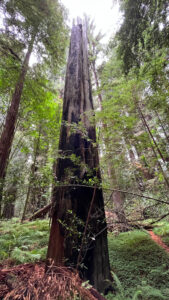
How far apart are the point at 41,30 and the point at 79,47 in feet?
6.31

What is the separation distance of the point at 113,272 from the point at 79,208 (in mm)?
939

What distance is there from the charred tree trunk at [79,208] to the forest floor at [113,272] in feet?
0.68

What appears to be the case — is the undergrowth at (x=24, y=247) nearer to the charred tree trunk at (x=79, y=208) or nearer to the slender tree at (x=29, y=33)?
the charred tree trunk at (x=79, y=208)

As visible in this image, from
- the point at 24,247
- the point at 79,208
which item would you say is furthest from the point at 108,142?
the point at 24,247

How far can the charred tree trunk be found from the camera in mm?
1618

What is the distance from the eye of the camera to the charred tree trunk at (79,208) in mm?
1618

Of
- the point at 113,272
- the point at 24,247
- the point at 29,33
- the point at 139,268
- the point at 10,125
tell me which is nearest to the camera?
the point at 113,272

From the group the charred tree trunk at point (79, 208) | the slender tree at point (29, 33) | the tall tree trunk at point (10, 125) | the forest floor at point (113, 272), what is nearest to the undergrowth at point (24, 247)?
the forest floor at point (113, 272)

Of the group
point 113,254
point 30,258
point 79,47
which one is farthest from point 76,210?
point 79,47

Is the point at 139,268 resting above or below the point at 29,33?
below

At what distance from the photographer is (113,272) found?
1770 millimetres

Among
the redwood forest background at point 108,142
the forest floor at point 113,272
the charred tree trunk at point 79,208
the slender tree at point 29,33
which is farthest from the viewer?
the slender tree at point 29,33

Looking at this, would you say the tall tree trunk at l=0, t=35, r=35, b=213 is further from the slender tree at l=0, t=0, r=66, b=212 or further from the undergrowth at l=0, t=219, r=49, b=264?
the undergrowth at l=0, t=219, r=49, b=264

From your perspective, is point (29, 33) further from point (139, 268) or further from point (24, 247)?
point (139, 268)
